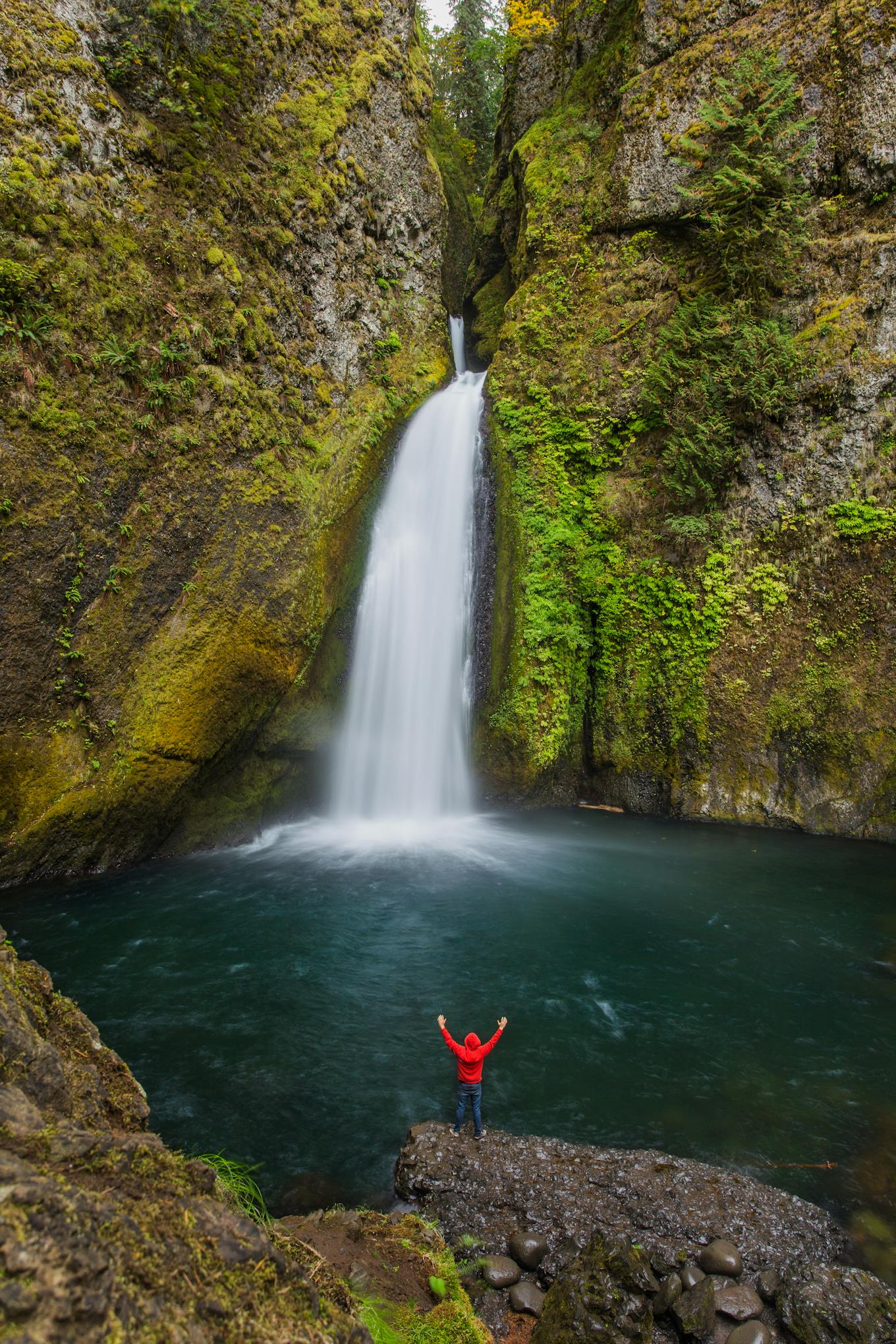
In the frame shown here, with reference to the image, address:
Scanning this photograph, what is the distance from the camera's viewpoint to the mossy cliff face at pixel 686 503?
11.5 m

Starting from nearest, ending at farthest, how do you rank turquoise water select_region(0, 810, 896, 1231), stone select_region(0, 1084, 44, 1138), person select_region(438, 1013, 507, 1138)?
stone select_region(0, 1084, 44, 1138) → person select_region(438, 1013, 507, 1138) → turquoise water select_region(0, 810, 896, 1231)

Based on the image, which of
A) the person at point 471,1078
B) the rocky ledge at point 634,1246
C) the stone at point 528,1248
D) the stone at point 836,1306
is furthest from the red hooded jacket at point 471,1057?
the stone at point 836,1306

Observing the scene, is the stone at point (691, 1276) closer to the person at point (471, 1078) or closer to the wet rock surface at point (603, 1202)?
the wet rock surface at point (603, 1202)

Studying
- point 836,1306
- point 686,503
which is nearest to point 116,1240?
point 836,1306

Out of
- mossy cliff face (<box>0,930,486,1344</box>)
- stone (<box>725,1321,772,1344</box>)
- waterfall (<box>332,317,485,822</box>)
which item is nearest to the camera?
mossy cliff face (<box>0,930,486,1344</box>)

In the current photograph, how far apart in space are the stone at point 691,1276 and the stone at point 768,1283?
0.30 meters

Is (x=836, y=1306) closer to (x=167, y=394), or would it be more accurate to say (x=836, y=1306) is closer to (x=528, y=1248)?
(x=528, y=1248)

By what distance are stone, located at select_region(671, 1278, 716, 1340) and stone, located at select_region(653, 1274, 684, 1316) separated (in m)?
0.02

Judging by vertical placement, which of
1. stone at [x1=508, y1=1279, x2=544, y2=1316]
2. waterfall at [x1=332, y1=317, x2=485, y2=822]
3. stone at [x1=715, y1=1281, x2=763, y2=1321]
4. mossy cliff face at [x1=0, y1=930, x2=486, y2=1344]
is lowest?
stone at [x1=508, y1=1279, x2=544, y2=1316]

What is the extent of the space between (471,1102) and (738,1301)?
2.00 m

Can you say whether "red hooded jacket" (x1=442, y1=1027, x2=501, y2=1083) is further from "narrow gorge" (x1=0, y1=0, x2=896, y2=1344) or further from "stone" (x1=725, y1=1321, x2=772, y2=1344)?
"stone" (x1=725, y1=1321, x2=772, y2=1344)

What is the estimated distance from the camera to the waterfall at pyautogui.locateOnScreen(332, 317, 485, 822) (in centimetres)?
1253

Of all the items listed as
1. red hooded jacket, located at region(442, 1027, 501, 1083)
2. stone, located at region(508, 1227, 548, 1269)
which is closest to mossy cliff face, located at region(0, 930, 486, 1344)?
stone, located at region(508, 1227, 548, 1269)

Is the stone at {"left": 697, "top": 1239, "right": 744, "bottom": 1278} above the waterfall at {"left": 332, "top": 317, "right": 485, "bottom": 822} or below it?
below
